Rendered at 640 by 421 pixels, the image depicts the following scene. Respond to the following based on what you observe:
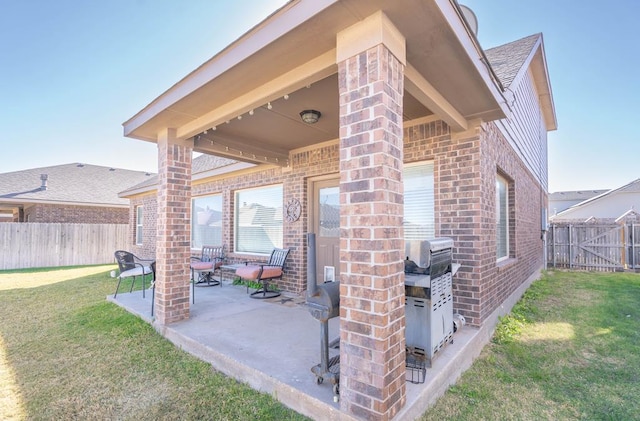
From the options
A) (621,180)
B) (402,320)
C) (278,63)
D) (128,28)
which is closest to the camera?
(402,320)

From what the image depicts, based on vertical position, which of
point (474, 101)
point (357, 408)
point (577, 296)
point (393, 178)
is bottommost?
point (577, 296)

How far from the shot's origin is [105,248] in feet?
43.5

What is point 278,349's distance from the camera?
10.3 ft

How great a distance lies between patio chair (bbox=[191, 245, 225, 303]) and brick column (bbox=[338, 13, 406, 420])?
210 inches

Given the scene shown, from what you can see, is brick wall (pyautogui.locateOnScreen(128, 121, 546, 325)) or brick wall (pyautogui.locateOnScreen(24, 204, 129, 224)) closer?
brick wall (pyautogui.locateOnScreen(128, 121, 546, 325))

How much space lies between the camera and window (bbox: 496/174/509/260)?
5.30 metres

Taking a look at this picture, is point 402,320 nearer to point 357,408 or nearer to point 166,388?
point 357,408

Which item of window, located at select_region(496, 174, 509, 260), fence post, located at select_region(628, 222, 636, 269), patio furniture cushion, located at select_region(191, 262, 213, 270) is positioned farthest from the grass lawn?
fence post, located at select_region(628, 222, 636, 269)

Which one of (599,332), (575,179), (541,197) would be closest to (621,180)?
(575,179)

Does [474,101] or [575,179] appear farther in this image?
[575,179]

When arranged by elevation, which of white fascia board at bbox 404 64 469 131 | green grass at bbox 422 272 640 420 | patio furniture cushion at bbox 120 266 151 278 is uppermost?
white fascia board at bbox 404 64 469 131

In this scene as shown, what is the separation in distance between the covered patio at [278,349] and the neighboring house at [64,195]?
1149cm

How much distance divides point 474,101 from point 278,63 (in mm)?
2129

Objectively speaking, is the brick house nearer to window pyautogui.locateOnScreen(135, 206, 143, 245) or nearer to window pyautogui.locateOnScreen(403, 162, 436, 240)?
window pyautogui.locateOnScreen(403, 162, 436, 240)
